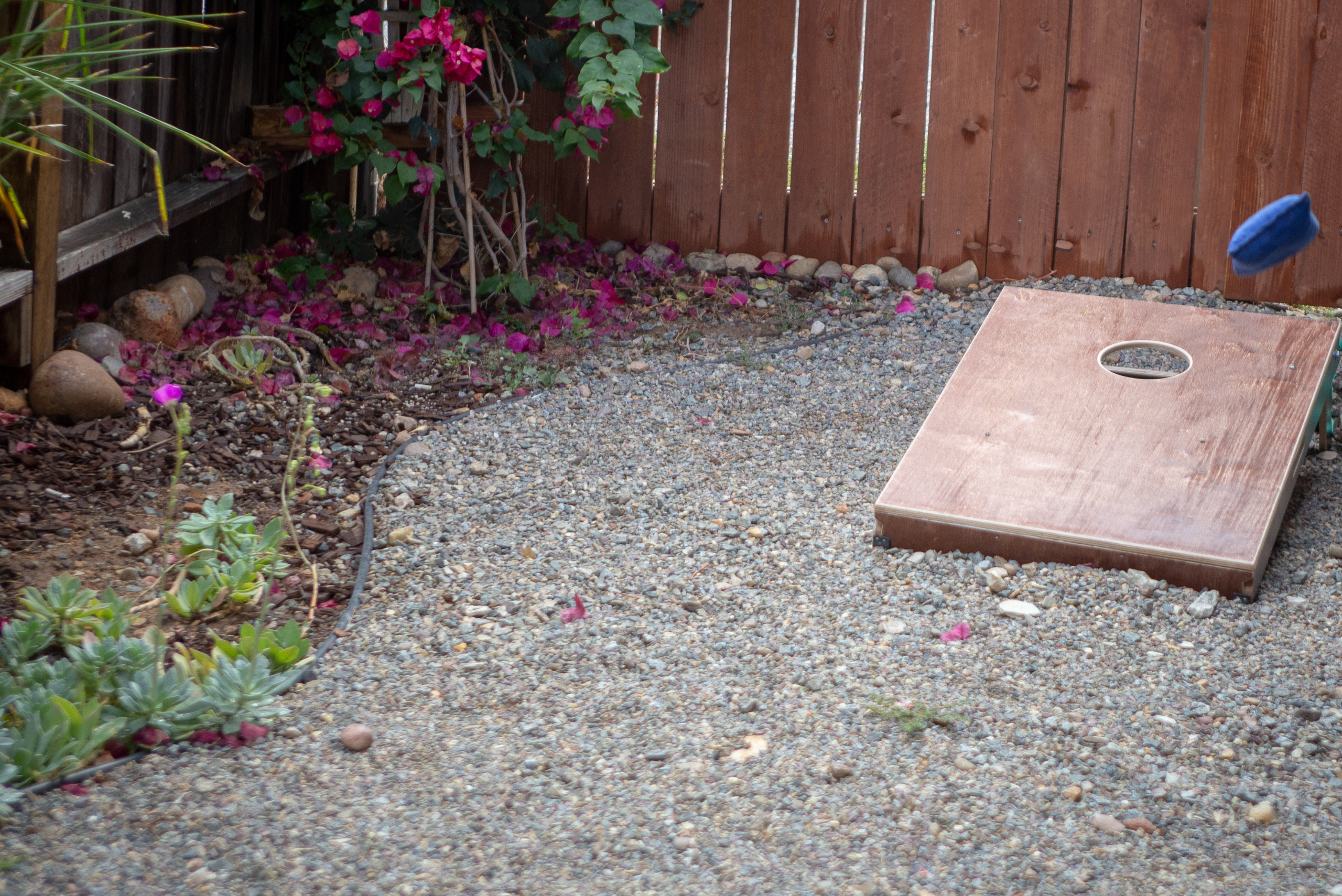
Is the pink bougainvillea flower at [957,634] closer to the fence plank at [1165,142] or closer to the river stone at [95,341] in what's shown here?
the river stone at [95,341]

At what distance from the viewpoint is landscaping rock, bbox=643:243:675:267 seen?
4211 mm

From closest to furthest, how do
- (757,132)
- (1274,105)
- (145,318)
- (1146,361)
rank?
(145,318) < (1146,361) < (1274,105) < (757,132)

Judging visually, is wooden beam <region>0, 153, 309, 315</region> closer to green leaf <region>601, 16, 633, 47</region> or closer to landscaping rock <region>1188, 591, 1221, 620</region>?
green leaf <region>601, 16, 633, 47</region>

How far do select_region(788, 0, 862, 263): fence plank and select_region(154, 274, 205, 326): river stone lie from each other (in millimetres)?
2015

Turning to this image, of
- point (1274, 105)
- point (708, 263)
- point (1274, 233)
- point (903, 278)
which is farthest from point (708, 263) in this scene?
point (1274, 233)

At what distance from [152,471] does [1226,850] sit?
222cm

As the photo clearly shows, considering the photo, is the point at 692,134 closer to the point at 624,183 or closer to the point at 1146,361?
the point at 624,183

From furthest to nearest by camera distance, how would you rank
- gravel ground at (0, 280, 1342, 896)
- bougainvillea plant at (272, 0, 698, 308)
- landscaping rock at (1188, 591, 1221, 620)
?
1. bougainvillea plant at (272, 0, 698, 308)
2. landscaping rock at (1188, 591, 1221, 620)
3. gravel ground at (0, 280, 1342, 896)

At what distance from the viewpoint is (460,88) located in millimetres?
3500

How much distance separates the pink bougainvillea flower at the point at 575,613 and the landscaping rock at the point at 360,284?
196 centimetres

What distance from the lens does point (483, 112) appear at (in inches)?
149

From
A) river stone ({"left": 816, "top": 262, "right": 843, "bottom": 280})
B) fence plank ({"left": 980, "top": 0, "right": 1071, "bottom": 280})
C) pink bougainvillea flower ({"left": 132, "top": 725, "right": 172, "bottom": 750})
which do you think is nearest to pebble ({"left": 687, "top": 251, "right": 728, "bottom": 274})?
river stone ({"left": 816, "top": 262, "right": 843, "bottom": 280})

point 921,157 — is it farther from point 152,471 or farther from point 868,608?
point 152,471

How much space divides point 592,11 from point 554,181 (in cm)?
109
